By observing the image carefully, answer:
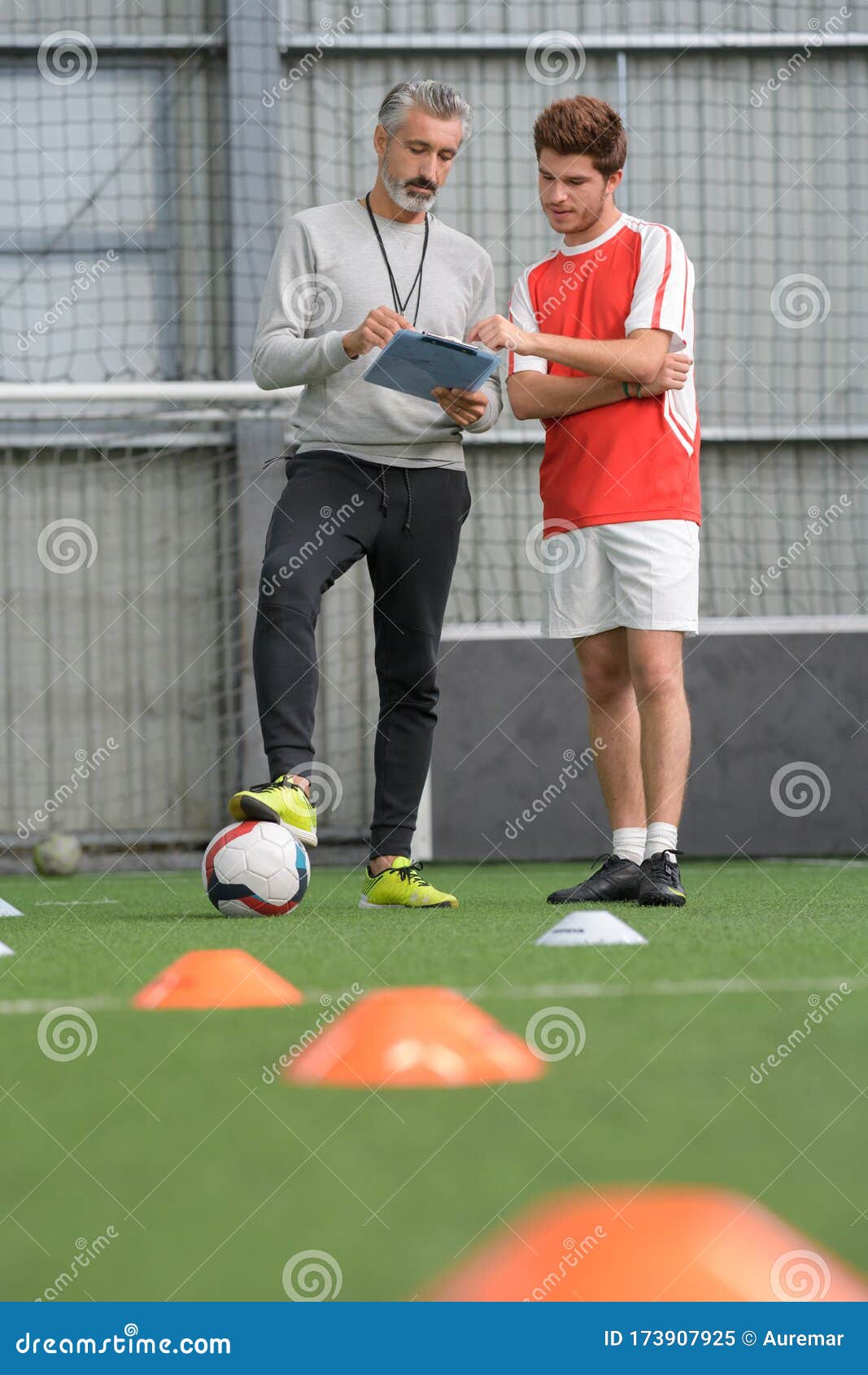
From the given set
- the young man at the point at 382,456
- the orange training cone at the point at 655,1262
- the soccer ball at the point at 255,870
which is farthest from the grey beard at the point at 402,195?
the orange training cone at the point at 655,1262

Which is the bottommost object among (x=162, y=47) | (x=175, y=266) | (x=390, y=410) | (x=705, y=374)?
(x=390, y=410)

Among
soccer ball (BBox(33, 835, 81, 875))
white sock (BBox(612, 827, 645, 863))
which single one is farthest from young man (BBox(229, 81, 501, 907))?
soccer ball (BBox(33, 835, 81, 875))

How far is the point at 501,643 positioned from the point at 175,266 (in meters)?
1.98

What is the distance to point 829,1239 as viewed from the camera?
0.97 metres

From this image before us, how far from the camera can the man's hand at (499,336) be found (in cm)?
303

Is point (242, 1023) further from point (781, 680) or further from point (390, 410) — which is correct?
point (781, 680)

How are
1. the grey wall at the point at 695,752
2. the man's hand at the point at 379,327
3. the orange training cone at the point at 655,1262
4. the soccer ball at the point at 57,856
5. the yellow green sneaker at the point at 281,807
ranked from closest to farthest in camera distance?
the orange training cone at the point at 655,1262 < the yellow green sneaker at the point at 281,807 < the man's hand at the point at 379,327 < the soccer ball at the point at 57,856 < the grey wall at the point at 695,752

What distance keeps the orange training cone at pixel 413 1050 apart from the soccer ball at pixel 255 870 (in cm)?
126

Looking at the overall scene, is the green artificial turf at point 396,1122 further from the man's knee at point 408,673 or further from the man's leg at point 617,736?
the man's knee at point 408,673

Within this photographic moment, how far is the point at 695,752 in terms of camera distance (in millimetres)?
5605

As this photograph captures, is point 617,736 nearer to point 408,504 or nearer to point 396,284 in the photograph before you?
point 408,504

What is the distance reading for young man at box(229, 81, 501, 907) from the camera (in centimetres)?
307

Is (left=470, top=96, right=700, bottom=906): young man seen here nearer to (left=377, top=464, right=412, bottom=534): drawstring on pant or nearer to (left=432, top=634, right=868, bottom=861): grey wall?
(left=377, top=464, right=412, bottom=534): drawstring on pant
